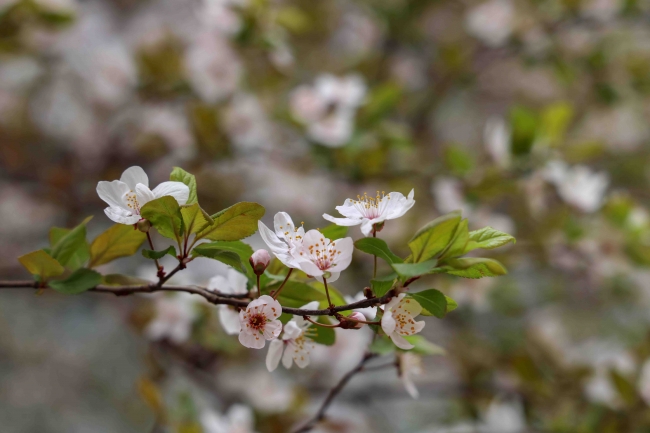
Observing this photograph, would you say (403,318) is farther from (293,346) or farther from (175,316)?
(175,316)

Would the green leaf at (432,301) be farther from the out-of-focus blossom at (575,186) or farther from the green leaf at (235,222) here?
the out-of-focus blossom at (575,186)

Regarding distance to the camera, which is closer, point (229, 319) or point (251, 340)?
point (251, 340)

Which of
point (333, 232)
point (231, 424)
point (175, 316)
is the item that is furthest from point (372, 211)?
point (175, 316)

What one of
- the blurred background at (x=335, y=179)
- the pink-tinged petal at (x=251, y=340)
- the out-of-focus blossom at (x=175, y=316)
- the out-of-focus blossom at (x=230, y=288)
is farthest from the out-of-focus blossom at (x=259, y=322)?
the out-of-focus blossom at (x=175, y=316)

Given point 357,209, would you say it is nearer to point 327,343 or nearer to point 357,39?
point 327,343

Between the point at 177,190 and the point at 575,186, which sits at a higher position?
the point at 177,190

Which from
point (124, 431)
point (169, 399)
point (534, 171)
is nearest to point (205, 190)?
point (169, 399)
